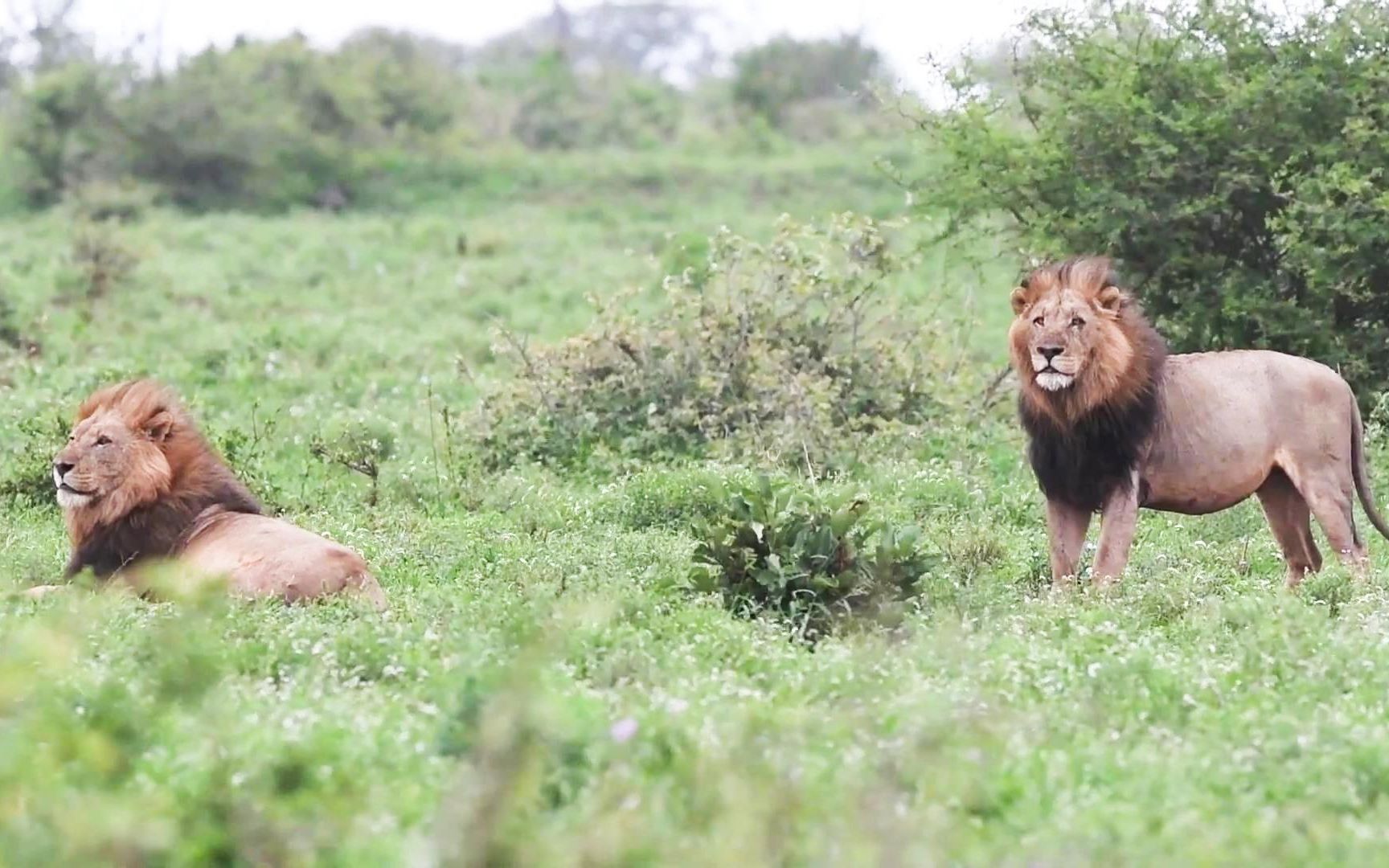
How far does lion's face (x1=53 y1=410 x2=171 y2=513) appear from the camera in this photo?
7.59 meters

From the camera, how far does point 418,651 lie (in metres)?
5.71

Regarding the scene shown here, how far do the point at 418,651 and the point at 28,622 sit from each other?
1.17m

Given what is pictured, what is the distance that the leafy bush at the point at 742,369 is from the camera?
11461mm

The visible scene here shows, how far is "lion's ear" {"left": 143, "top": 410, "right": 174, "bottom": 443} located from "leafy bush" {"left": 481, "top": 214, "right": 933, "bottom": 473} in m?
3.72

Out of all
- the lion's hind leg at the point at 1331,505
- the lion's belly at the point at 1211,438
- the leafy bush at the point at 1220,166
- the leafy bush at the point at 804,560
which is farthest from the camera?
the leafy bush at the point at 1220,166

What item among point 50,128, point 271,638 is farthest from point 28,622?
point 50,128

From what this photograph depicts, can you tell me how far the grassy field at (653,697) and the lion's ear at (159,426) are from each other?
0.71m

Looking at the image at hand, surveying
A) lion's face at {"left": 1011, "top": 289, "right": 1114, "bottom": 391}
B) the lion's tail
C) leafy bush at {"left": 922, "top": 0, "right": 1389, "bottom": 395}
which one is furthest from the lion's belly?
leafy bush at {"left": 922, "top": 0, "right": 1389, "bottom": 395}

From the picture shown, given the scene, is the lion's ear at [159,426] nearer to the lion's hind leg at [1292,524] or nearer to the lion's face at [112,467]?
the lion's face at [112,467]

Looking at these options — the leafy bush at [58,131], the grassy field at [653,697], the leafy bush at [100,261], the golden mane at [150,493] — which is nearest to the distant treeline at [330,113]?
the leafy bush at [58,131]

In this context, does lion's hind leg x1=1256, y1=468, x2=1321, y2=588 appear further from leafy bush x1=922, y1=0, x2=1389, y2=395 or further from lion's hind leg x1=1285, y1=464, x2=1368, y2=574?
leafy bush x1=922, y1=0, x2=1389, y2=395

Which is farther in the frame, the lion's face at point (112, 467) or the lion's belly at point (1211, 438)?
the lion's belly at point (1211, 438)

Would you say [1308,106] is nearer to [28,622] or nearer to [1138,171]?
[1138,171]

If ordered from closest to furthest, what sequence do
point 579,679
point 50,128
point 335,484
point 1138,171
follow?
point 579,679, point 335,484, point 1138,171, point 50,128
